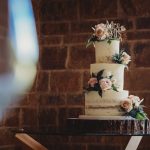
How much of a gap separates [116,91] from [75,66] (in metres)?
0.92

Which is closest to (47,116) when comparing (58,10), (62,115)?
(62,115)

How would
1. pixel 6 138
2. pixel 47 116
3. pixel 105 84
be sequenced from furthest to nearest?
pixel 47 116, pixel 6 138, pixel 105 84

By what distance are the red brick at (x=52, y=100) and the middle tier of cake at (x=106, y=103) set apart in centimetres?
89

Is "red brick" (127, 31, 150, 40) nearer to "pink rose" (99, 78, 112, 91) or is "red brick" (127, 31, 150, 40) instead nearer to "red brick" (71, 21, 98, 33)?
"red brick" (71, 21, 98, 33)

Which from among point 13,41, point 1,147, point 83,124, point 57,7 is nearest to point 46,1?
point 57,7

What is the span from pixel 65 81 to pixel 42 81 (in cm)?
19

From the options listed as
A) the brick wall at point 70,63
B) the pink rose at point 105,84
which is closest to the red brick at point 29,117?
the brick wall at point 70,63

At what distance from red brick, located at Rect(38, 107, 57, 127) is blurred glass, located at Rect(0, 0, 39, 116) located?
0.71ft

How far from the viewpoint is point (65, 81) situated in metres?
3.29

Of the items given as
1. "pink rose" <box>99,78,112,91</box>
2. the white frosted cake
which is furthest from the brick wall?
"pink rose" <box>99,78,112,91</box>

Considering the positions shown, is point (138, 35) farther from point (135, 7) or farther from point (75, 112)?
point (75, 112)

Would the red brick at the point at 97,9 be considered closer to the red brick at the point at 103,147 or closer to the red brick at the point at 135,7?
the red brick at the point at 135,7

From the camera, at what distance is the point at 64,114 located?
3.28 m

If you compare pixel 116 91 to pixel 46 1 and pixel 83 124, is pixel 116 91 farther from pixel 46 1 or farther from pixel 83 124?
pixel 46 1
